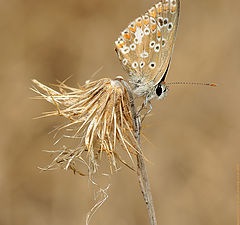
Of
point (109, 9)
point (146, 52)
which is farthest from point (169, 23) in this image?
point (109, 9)

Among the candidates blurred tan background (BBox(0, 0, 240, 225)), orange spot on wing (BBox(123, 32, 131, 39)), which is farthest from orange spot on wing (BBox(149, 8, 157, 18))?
blurred tan background (BBox(0, 0, 240, 225))

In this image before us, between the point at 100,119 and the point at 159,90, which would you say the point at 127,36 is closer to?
the point at 159,90

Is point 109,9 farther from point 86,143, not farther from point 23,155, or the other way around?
point 86,143

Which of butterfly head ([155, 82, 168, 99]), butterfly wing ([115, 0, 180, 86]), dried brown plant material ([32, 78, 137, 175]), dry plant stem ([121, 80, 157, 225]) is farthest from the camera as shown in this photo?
butterfly head ([155, 82, 168, 99])

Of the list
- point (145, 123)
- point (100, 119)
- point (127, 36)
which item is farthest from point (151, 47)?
point (145, 123)

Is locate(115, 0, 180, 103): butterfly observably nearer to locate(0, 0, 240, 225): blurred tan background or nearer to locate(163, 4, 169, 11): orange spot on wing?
locate(163, 4, 169, 11): orange spot on wing

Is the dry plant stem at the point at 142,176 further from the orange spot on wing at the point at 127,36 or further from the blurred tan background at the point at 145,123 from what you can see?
the blurred tan background at the point at 145,123
